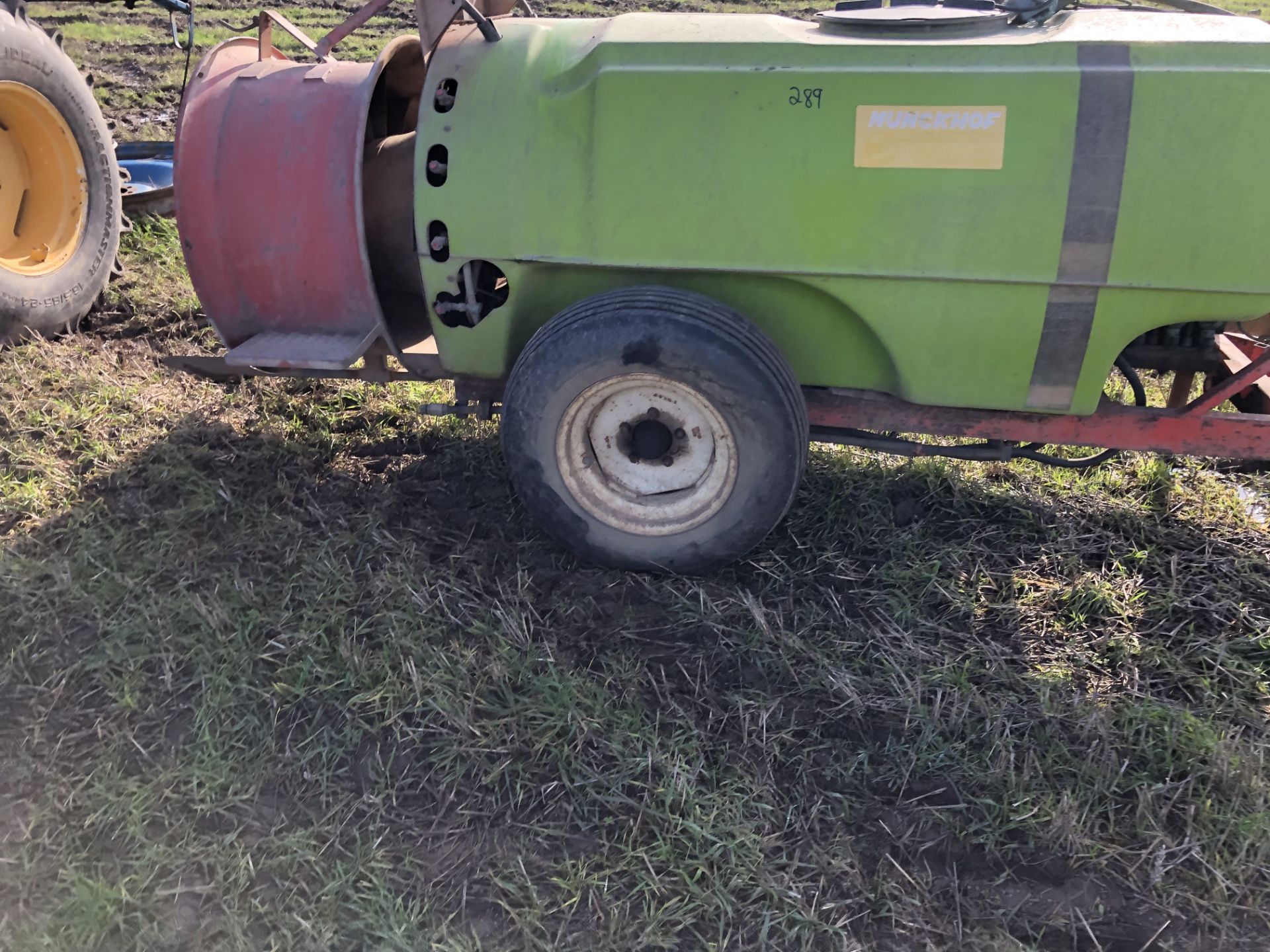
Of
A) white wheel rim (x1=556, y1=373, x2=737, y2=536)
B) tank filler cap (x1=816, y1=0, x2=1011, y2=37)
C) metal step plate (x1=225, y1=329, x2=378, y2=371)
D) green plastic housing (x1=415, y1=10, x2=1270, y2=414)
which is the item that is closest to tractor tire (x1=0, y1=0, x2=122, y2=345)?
metal step plate (x1=225, y1=329, x2=378, y2=371)

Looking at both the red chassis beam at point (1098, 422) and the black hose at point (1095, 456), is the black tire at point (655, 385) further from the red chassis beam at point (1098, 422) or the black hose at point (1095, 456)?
the black hose at point (1095, 456)

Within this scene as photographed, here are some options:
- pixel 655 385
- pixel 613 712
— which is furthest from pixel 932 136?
pixel 613 712

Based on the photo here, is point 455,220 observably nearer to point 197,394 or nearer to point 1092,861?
point 197,394

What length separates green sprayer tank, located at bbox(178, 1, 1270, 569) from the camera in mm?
2357

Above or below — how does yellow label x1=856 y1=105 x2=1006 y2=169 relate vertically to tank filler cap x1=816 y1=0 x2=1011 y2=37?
below

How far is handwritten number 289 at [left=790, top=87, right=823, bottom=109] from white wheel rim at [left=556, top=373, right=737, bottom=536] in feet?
2.51

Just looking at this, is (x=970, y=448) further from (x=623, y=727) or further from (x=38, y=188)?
(x=38, y=188)

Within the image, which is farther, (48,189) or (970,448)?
(48,189)

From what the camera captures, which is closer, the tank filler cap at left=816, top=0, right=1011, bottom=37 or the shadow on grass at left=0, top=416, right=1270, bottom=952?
the shadow on grass at left=0, top=416, right=1270, bottom=952

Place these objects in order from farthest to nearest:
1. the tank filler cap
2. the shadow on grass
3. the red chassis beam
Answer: the red chassis beam
the tank filler cap
the shadow on grass

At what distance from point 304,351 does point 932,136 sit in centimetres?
185

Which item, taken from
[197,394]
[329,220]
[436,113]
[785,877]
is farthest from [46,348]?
[785,877]

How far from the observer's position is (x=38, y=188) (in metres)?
4.16

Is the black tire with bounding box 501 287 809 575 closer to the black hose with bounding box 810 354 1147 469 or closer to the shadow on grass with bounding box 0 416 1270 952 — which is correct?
the shadow on grass with bounding box 0 416 1270 952
